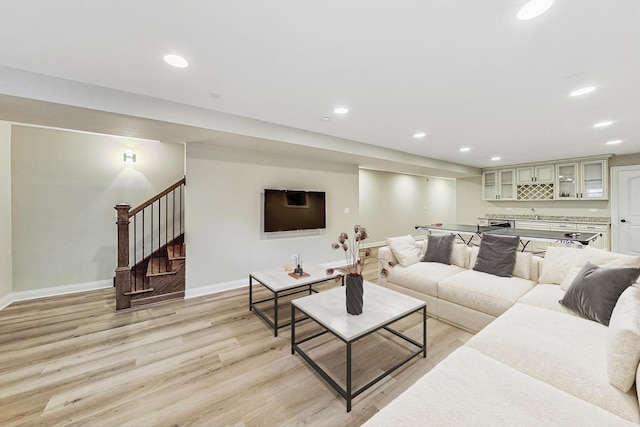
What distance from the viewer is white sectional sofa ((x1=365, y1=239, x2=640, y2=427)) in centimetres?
103

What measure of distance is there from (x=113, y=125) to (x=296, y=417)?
343 centimetres

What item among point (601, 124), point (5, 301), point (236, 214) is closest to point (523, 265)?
point (601, 124)

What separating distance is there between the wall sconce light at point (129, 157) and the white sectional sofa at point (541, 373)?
16.3 ft

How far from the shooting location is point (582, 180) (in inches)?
227

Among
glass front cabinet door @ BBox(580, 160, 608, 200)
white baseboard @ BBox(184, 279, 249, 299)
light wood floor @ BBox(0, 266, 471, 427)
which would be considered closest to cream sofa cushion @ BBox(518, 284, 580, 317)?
light wood floor @ BBox(0, 266, 471, 427)

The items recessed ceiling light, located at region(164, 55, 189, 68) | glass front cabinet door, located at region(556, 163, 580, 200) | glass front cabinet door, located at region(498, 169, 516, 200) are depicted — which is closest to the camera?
recessed ceiling light, located at region(164, 55, 189, 68)

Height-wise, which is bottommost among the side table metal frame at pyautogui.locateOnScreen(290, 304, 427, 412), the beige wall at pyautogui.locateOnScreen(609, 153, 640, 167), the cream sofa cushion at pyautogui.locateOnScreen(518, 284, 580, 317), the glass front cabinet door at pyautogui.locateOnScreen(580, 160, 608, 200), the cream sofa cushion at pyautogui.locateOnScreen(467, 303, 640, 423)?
the side table metal frame at pyautogui.locateOnScreen(290, 304, 427, 412)

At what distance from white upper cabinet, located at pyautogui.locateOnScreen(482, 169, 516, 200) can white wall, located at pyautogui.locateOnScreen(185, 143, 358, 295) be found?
5.24 meters

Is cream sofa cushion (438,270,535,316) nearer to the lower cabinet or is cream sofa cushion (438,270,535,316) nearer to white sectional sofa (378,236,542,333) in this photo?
white sectional sofa (378,236,542,333)

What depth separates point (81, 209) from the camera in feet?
12.8

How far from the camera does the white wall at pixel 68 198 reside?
352 centimetres

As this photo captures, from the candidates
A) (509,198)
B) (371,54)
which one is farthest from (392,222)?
(371,54)

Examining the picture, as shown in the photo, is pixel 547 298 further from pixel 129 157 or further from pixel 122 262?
pixel 129 157

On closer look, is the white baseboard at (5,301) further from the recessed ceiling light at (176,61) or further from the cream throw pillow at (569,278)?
the cream throw pillow at (569,278)
